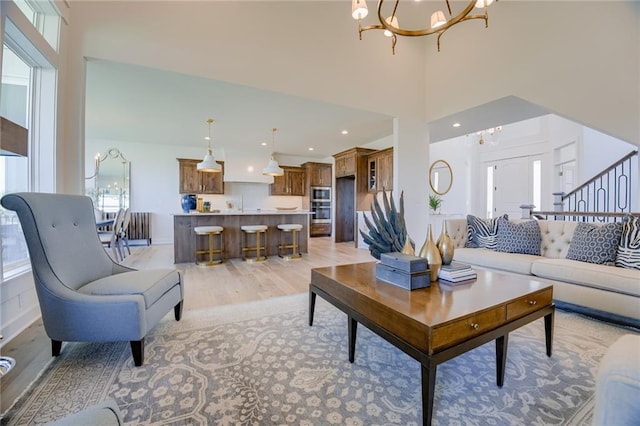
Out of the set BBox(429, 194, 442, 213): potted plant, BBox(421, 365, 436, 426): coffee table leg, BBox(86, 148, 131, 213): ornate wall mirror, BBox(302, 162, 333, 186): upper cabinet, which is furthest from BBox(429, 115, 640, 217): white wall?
BBox(86, 148, 131, 213): ornate wall mirror

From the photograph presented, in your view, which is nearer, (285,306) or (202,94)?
(285,306)

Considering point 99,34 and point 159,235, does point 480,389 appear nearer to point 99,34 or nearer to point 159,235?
point 99,34

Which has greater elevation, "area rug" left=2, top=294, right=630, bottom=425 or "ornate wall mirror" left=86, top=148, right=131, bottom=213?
"ornate wall mirror" left=86, top=148, right=131, bottom=213

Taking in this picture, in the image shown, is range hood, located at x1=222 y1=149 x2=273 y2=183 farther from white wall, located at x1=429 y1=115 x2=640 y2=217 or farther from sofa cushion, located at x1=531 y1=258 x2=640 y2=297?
sofa cushion, located at x1=531 y1=258 x2=640 y2=297

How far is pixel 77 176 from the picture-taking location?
267 centimetres

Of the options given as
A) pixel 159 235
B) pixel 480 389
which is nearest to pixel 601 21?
pixel 480 389

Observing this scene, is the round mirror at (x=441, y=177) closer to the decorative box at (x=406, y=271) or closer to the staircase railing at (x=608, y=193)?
the staircase railing at (x=608, y=193)

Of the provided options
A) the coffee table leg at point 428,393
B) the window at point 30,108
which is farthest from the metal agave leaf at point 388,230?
the window at point 30,108

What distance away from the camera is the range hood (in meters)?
7.06

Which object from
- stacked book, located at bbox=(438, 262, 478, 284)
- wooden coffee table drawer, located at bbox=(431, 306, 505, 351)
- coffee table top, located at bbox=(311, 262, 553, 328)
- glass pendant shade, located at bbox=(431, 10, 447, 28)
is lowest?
wooden coffee table drawer, located at bbox=(431, 306, 505, 351)

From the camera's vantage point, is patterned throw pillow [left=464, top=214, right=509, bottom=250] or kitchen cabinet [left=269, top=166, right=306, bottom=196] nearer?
patterned throw pillow [left=464, top=214, right=509, bottom=250]

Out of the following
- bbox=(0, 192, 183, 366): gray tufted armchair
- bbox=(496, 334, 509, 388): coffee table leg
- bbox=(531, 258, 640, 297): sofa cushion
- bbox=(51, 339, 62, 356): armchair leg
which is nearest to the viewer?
bbox=(496, 334, 509, 388): coffee table leg

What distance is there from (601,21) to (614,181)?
9.11 feet

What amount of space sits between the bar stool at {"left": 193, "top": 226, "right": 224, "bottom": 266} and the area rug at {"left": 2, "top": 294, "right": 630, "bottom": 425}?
253 centimetres
